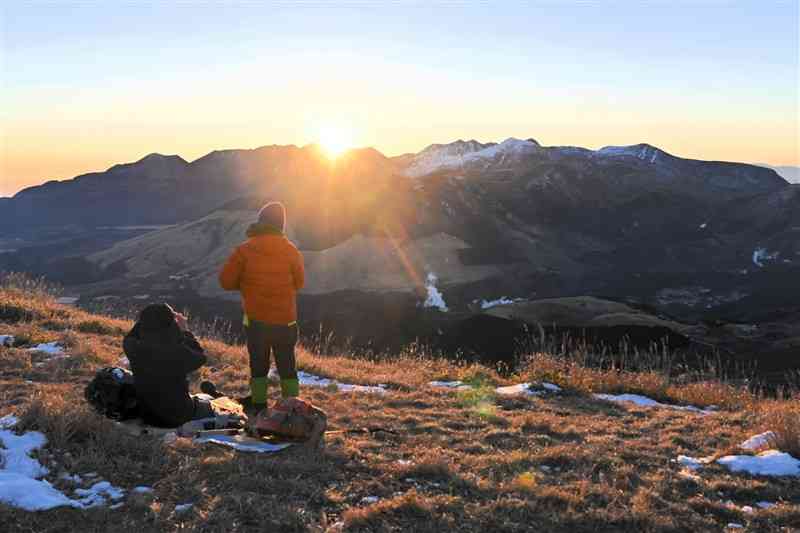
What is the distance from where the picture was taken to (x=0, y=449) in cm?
473

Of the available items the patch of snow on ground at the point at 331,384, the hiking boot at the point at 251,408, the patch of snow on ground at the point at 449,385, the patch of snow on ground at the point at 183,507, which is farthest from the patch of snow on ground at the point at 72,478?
the patch of snow on ground at the point at 449,385

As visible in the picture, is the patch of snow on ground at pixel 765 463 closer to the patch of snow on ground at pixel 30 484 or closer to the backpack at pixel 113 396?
the patch of snow on ground at pixel 30 484

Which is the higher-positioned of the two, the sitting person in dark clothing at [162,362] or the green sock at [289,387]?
the sitting person in dark clothing at [162,362]

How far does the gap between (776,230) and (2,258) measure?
517ft

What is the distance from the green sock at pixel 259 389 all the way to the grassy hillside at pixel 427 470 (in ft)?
2.85

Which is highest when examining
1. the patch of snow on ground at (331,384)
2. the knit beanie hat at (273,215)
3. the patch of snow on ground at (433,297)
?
the knit beanie hat at (273,215)

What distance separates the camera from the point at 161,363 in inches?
237

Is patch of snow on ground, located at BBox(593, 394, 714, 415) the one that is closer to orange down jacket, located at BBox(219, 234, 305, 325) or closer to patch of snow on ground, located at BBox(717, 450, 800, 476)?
patch of snow on ground, located at BBox(717, 450, 800, 476)

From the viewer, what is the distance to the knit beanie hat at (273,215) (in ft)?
23.3

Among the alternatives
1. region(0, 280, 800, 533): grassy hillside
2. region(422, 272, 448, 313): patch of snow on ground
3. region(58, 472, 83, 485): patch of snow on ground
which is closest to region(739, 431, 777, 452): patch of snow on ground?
region(0, 280, 800, 533): grassy hillside

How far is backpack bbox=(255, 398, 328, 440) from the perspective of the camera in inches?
235

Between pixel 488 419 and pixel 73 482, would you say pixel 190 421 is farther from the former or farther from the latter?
pixel 488 419

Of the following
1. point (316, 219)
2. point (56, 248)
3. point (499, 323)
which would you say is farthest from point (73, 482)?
point (56, 248)

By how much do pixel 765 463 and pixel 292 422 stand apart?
14.8 feet
